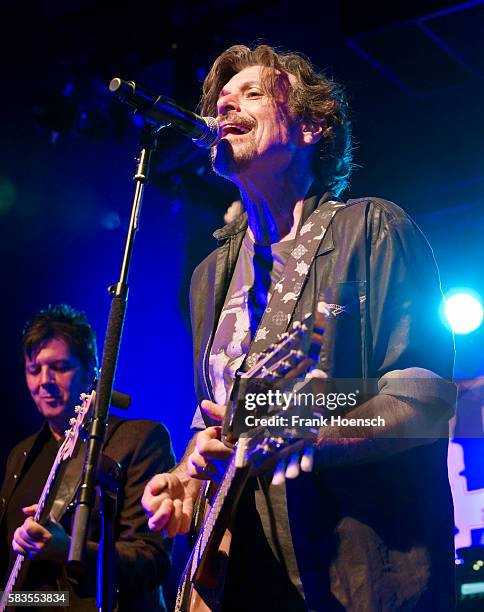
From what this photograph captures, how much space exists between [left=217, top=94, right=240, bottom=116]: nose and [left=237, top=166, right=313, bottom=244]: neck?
0.97 ft

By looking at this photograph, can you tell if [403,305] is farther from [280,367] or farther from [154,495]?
[154,495]

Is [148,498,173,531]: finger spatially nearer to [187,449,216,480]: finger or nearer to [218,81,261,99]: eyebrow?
[187,449,216,480]: finger

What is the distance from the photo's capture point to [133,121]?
546 centimetres

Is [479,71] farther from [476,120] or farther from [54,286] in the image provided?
[54,286]

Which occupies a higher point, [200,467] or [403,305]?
[403,305]

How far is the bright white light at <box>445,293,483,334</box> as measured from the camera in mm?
5465

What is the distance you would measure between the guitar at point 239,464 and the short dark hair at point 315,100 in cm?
126

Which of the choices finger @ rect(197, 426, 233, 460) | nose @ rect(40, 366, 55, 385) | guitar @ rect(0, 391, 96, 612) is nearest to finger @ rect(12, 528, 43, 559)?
guitar @ rect(0, 391, 96, 612)

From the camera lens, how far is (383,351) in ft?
6.70

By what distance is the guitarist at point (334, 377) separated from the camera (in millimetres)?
1856

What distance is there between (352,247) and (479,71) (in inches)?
135

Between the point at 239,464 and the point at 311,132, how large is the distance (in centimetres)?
152

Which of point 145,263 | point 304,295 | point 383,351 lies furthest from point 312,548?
point 145,263

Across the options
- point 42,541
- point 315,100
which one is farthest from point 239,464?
point 42,541
